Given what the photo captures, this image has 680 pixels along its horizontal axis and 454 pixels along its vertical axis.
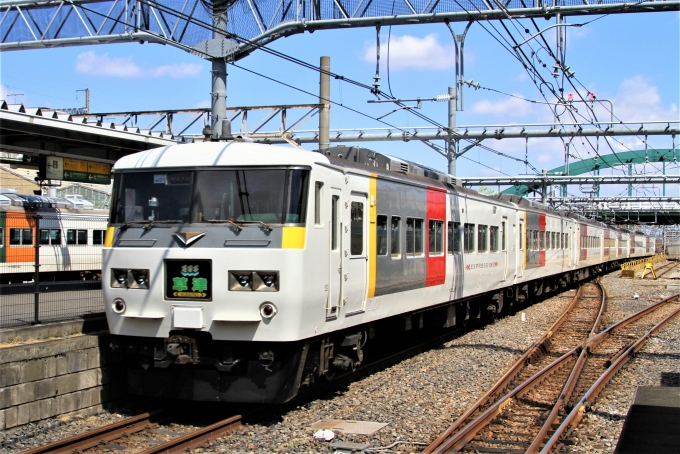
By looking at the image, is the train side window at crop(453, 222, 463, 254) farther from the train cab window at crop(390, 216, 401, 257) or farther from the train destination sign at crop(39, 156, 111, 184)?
the train destination sign at crop(39, 156, 111, 184)

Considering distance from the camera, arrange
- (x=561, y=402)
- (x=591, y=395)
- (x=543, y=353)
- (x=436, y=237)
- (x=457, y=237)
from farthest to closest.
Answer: (x=457, y=237), (x=543, y=353), (x=436, y=237), (x=591, y=395), (x=561, y=402)

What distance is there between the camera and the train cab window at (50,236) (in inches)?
866

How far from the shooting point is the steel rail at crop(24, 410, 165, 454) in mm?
6477

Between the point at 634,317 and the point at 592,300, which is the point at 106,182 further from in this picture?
the point at 592,300

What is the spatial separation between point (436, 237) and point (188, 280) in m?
5.78

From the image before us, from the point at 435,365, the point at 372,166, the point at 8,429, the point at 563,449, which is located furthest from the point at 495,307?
the point at 8,429

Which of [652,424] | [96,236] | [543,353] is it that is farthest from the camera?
[96,236]

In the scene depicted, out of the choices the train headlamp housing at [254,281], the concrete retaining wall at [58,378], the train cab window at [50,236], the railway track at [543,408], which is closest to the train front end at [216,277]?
the train headlamp housing at [254,281]

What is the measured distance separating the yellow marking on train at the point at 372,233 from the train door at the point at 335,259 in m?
0.96

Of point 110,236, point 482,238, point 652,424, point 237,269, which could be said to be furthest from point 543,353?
point 110,236

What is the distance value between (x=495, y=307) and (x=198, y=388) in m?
10.7

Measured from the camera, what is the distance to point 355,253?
9062 mm

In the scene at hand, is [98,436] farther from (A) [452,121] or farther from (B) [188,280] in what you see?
(A) [452,121]

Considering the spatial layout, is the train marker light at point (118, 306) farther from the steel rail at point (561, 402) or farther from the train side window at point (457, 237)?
the train side window at point (457, 237)
